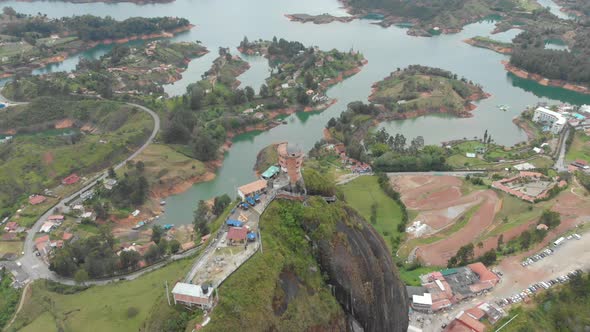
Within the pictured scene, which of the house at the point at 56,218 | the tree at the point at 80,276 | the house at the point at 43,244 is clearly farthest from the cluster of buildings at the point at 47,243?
the tree at the point at 80,276

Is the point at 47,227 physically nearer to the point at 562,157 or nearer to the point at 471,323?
the point at 471,323

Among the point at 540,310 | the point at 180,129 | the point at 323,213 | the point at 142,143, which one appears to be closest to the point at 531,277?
the point at 540,310

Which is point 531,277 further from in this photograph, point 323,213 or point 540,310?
point 323,213

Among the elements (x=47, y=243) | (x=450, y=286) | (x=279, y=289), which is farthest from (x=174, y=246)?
(x=450, y=286)

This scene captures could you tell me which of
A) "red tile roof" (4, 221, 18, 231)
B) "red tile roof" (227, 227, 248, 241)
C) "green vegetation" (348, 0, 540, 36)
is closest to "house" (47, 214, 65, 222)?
"red tile roof" (4, 221, 18, 231)

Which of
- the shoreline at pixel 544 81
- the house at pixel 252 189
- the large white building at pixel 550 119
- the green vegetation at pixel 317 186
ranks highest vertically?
the green vegetation at pixel 317 186

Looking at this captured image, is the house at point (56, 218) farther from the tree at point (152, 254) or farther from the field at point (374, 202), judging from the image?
the field at point (374, 202)

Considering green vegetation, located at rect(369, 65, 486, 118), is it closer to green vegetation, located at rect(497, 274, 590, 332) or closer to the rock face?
green vegetation, located at rect(497, 274, 590, 332)
